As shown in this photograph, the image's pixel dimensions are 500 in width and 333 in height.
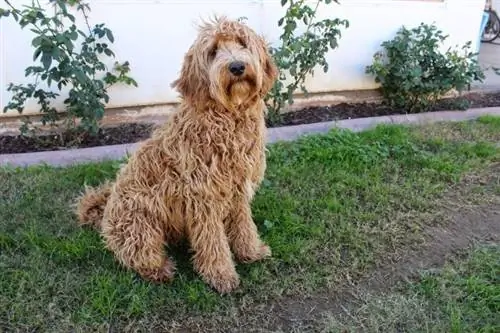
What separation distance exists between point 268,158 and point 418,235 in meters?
1.42

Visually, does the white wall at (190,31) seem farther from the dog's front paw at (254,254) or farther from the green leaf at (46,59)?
the dog's front paw at (254,254)

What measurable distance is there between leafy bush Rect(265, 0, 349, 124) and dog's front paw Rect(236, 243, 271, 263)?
7.03 ft

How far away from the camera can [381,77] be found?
555 cm

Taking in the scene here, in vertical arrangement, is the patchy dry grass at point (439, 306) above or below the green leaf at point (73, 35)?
below

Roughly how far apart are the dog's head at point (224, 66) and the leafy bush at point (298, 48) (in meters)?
2.34

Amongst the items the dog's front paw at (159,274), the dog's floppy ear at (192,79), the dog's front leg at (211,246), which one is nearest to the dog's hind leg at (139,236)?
the dog's front paw at (159,274)

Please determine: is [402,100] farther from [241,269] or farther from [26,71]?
[26,71]

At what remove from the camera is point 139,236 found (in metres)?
2.64

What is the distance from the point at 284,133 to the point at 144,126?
1.42m

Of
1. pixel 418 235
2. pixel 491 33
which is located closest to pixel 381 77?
pixel 418 235

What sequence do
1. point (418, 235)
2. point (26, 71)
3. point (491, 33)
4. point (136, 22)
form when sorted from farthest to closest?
point (491, 33)
point (136, 22)
point (26, 71)
point (418, 235)

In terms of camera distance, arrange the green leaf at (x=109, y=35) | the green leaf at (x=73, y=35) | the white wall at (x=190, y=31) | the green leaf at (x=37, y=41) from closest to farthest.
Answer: the green leaf at (x=37, y=41) < the green leaf at (x=73, y=35) < the green leaf at (x=109, y=35) < the white wall at (x=190, y=31)

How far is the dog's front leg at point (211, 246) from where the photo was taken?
102 inches

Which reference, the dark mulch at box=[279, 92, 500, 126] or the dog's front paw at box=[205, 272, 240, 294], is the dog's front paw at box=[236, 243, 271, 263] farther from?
the dark mulch at box=[279, 92, 500, 126]
